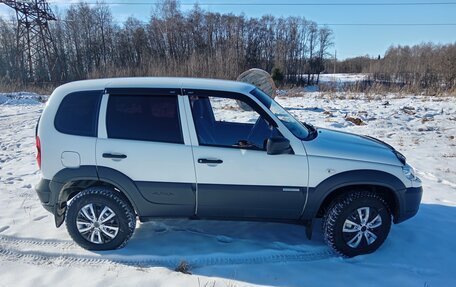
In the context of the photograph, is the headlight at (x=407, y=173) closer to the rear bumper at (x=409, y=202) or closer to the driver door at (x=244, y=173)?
the rear bumper at (x=409, y=202)

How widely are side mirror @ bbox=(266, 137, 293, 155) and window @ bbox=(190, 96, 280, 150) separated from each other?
13 centimetres

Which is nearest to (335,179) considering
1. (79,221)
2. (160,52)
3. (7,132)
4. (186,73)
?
(79,221)

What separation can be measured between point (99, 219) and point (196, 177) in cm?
119

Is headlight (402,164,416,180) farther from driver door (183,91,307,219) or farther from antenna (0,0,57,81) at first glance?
antenna (0,0,57,81)

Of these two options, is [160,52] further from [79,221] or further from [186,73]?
[79,221]

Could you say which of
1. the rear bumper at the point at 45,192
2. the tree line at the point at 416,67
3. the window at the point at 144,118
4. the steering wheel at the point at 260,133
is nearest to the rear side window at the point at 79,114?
the window at the point at 144,118

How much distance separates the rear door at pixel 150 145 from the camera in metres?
3.45

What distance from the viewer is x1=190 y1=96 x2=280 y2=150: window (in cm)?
349

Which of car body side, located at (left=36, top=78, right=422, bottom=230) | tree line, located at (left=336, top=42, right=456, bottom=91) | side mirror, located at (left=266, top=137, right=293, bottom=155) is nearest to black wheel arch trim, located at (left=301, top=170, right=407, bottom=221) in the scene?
car body side, located at (left=36, top=78, right=422, bottom=230)

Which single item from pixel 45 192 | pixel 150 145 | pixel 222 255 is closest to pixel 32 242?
pixel 45 192

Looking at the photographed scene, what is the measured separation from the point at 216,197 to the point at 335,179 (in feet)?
4.24

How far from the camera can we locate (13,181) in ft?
18.9

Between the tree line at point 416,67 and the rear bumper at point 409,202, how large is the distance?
58.0 feet

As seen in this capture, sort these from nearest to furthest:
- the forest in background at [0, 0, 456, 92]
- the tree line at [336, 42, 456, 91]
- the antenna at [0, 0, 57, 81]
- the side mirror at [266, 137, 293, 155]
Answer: the side mirror at [266, 137, 293, 155], the tree line at [336, 42, 456, 91], the antenna at [0, 0, 57, 81], the forest in background at [0, 0, 456, 92]
